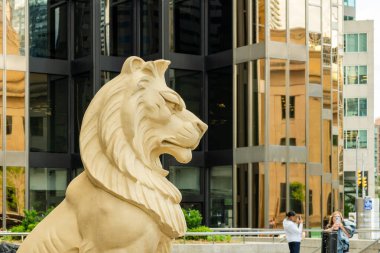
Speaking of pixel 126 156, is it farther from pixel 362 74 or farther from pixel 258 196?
pixel 362 74

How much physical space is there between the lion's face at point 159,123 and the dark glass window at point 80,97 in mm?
34584

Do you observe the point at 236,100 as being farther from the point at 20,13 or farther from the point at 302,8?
the point at 20,13

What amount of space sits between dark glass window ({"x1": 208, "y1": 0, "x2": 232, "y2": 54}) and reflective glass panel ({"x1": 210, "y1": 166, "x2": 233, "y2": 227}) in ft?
17.9

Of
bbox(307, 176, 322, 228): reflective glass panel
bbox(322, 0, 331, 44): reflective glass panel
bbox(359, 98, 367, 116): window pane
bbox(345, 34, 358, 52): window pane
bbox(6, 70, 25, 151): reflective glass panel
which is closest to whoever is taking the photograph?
bbox(307, 176, 322, 228): reflective glass panel

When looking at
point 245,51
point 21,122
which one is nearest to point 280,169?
point 245,51

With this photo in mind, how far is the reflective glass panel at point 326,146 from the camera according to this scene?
39.8 meters

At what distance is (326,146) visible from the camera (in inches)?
1574

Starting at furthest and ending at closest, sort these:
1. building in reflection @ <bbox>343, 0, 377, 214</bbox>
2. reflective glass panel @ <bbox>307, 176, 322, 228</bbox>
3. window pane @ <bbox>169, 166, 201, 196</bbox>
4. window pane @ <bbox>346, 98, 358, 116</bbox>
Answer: window pane @ <bbox>346, 98, 358, 116</bbox>, building in reflection @ <bbox>343, 0, 377, 214</bbox>, window pane @ <bbox>169, 166, 201, 196</bbox>, reflective glass panel @ <bbox>307, 176, 322, 228</bbox>

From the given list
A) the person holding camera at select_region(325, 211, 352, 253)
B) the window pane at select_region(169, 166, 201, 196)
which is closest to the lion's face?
the person holding camera at select_region(325, 211, 352, 253)

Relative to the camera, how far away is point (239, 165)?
39719 millimetres

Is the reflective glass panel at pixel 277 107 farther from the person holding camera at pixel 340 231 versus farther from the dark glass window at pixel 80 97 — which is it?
the person holding camera at pixel 340 231

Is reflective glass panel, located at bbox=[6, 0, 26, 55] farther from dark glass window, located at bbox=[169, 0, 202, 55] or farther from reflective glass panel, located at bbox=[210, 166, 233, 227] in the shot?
reflective glass panel, located at bbox=[210, 166, 233, 227]

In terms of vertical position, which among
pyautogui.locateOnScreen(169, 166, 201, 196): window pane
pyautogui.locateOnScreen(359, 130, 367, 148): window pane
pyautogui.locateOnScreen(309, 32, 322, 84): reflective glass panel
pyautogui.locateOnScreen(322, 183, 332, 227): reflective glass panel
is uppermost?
pyautogui.locateOnScreen(309, 32, 322, 84): reflective glass panel

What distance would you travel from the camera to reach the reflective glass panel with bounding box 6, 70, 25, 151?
3931cm
